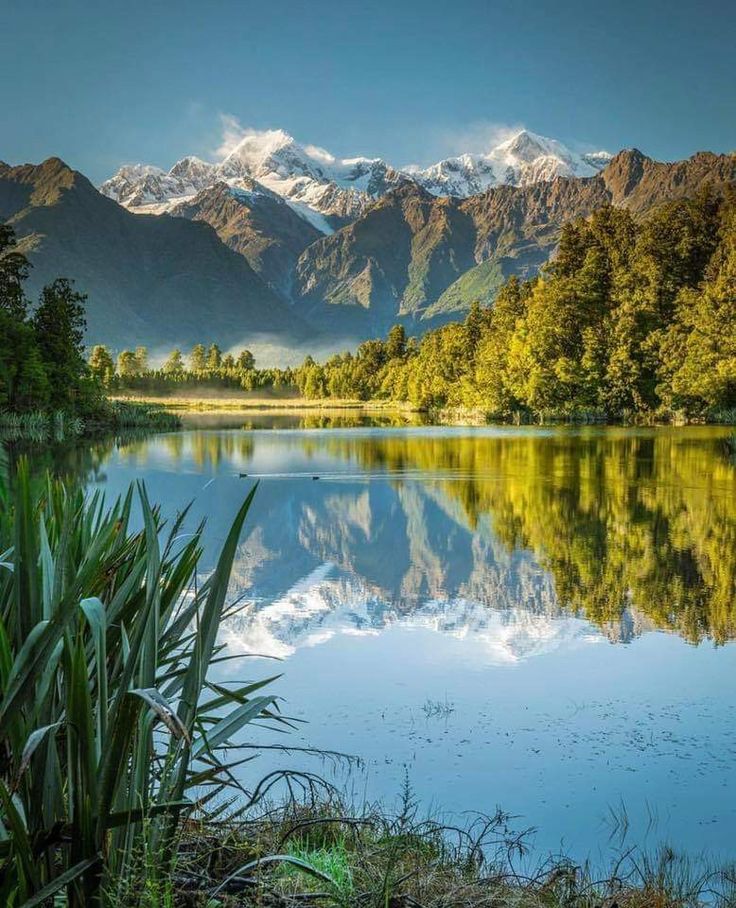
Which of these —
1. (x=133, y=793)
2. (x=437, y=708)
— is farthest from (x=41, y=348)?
(x=133, y=793)

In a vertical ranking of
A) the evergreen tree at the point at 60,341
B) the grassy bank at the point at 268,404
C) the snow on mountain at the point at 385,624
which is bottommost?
the snow on mountain at the point at 385,624

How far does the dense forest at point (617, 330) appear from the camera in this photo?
52625 mm

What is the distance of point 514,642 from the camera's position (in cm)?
812

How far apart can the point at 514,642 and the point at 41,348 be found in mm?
40083

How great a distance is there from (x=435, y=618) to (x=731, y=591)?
11.6ft

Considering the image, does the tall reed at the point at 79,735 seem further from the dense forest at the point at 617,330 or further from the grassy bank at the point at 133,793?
the dense forest at the point at 617,330

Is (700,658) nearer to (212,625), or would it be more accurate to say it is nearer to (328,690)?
(328,690)

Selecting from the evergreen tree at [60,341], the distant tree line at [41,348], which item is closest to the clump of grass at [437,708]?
the distant tree line at [41,348]

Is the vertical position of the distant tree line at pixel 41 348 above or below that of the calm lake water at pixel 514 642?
above

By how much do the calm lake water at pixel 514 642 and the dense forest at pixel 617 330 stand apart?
33723 mm

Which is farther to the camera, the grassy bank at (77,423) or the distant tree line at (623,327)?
the distant tree line at (623,327)

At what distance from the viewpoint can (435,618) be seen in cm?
917

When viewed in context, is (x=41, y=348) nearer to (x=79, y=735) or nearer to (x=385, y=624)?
(x=385, y=624)

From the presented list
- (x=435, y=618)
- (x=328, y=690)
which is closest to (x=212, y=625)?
(x=328, y=690)
